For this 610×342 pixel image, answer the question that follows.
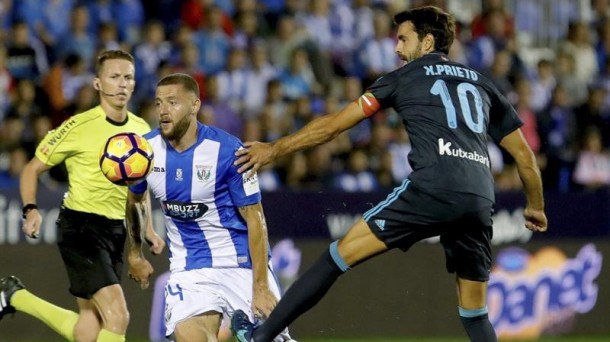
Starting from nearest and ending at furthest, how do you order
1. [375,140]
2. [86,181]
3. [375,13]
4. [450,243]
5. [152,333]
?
[450,243] < [86,181] < [152,333] < [375,140] < [375,13]

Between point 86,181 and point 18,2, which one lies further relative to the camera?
point 18,2

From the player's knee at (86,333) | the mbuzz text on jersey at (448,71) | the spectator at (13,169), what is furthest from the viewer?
the spectator at (13,169)

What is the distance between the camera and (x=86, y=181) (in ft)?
29.8

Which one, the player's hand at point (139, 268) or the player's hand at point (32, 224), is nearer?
the player's hand at point (139, 268)

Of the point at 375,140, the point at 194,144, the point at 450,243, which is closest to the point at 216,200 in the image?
the point at 194,144

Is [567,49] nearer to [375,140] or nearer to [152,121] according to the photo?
[375,140]

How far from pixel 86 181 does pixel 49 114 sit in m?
4.73

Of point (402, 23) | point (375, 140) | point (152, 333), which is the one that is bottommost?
point (152, 333)

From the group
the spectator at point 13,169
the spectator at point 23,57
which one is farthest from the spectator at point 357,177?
the spectator at point 23,57

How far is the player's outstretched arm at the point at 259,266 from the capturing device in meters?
7.69

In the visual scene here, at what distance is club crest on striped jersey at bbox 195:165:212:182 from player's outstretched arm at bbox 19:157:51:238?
1.41 metres

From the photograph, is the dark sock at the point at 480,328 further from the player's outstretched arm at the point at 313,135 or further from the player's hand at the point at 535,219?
the player's outstretched arm at the point at 313,135

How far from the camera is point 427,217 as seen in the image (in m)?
7.42

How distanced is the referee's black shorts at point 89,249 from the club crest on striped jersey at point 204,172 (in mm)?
1398
